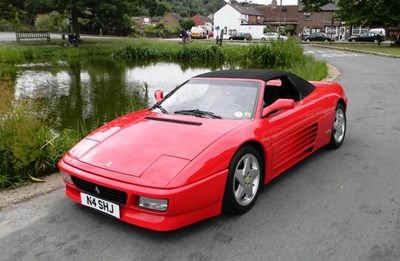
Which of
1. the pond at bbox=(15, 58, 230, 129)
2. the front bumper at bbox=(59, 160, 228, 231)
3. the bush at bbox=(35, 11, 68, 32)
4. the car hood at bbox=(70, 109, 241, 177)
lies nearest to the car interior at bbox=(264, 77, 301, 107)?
the car hood at bbox=(70, 109, 241, 177)

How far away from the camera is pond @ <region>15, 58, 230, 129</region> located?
9659 millimetres

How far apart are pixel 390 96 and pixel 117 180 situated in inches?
330

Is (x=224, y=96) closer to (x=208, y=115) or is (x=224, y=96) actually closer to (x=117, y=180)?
(x=208, y=115)

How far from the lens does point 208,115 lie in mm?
3830

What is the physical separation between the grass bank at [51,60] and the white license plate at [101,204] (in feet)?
4.55

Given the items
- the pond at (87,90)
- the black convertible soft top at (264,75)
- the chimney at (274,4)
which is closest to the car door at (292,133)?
the black convertible soft top at (264,75)

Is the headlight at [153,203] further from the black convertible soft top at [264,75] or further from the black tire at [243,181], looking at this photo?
the black convertible soft top at [264,75]

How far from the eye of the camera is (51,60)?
2531 cm

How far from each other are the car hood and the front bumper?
0.49ft

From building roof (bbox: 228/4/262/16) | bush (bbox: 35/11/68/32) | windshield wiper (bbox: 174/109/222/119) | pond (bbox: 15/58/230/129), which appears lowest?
pond (bbox: 15/58/230/129)

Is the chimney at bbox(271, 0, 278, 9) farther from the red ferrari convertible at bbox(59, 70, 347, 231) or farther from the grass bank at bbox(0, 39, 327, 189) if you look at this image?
the red ferrari convertible at bbox(59, 70, 347, 231)

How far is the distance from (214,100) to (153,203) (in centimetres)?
163

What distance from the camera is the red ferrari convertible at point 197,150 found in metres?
2.89

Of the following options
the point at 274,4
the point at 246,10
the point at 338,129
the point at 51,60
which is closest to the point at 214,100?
the point at 338,129
